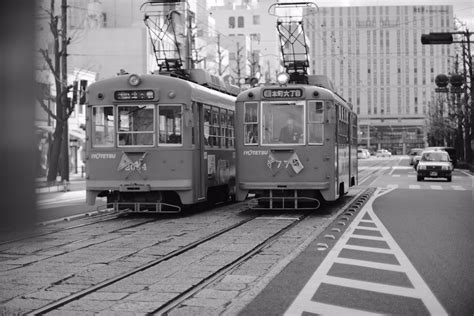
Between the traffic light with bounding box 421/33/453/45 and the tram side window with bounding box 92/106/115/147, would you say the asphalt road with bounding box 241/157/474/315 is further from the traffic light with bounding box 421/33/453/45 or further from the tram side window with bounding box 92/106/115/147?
the tram side window with bounding box 92/106/115/147

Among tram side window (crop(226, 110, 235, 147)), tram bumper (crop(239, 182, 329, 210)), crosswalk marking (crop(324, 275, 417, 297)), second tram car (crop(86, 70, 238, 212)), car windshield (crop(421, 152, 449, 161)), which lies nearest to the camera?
crosswalk marking (crop(324, 275, 417, 297))

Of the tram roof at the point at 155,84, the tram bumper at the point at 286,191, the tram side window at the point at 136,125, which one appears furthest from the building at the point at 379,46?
the tram side window at the point at 136,125

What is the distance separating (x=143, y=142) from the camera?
1441 cm

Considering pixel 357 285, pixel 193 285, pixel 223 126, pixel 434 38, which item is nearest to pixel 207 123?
pixel 223 126

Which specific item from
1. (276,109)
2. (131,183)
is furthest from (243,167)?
(131,183)

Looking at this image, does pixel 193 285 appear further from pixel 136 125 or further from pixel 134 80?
pixel 134 80

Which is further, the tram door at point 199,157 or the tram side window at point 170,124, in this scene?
the tram door at point 199,157

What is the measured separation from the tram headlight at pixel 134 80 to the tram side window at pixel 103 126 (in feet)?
2.48

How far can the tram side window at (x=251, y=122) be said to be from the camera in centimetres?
1524

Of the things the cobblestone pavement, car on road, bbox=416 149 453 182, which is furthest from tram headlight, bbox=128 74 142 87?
car on road, bbox=416 149 453 182

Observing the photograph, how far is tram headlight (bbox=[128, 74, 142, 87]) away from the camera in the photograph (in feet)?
47.2

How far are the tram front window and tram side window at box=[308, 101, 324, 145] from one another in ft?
0.63

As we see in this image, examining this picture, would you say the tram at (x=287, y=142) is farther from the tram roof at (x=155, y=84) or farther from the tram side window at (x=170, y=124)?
the tram side window at (x=170, y=124)

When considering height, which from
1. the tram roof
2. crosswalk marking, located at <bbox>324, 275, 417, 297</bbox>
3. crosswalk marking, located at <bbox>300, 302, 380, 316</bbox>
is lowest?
crosswalk marking, located at <bbox>324, 275, 417, 297</bbox>
